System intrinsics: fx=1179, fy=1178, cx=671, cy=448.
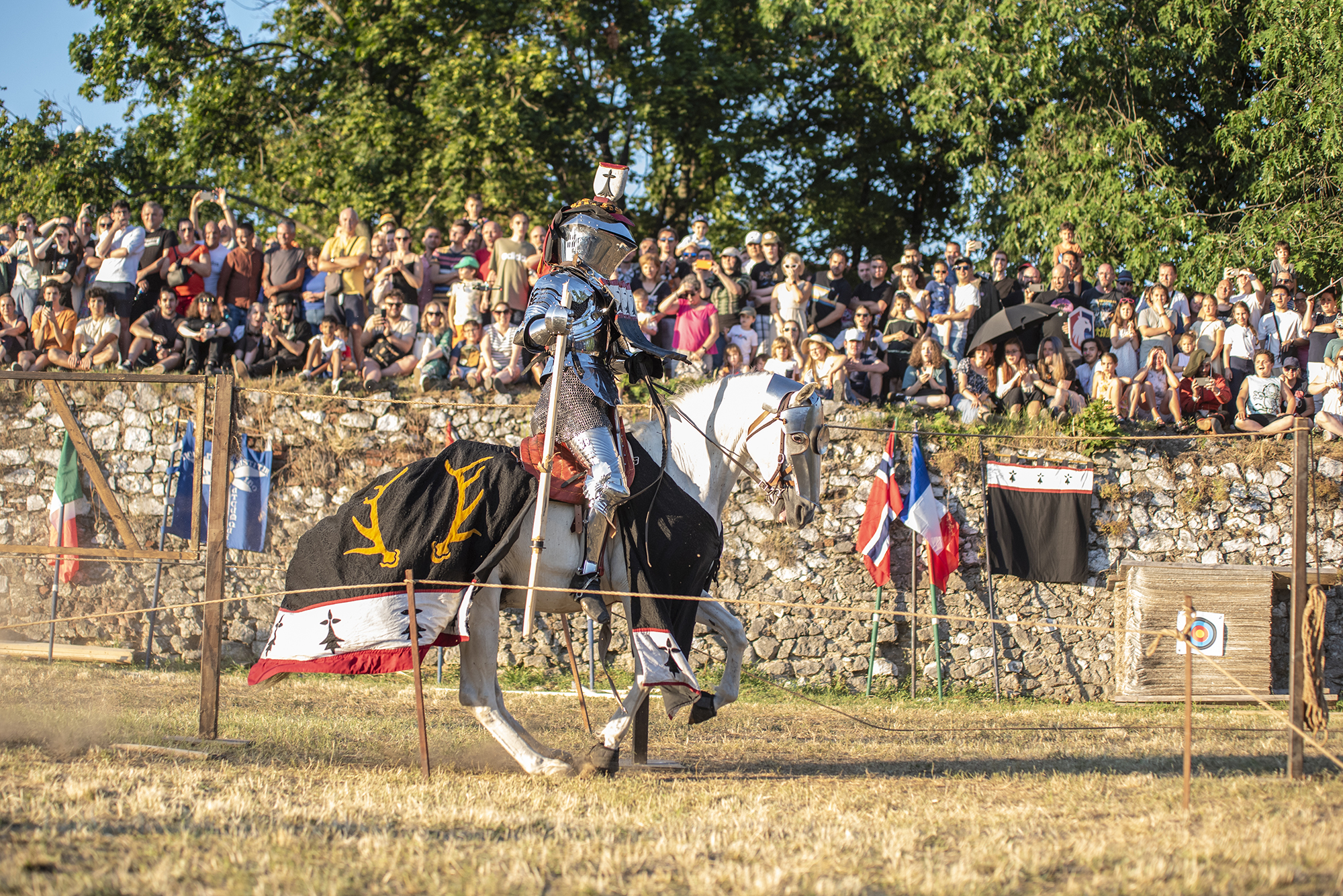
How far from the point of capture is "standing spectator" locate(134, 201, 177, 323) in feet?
41.5

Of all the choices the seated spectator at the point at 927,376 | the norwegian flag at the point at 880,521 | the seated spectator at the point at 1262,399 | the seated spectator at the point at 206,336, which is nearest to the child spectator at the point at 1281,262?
the seated spectator at the point at 1262,399

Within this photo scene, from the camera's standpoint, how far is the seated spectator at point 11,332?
12508 millimetres

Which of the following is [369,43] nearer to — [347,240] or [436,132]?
[436,132]

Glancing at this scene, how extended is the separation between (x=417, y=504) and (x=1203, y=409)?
358 inches

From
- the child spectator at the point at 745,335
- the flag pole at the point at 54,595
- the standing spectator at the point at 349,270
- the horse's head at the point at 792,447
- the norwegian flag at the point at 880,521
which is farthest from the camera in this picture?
the child spectator at the point at 745,335

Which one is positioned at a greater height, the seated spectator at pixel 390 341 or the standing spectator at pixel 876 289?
the standing spectator at pixel 876 289

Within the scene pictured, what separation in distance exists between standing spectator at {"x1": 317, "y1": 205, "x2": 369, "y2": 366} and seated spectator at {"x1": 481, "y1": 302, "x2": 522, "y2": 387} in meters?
1.44

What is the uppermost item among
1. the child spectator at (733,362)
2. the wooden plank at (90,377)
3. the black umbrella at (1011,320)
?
the black umbrella at (1011,320)

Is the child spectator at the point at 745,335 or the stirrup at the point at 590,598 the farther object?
the child spectator at the point at 745,335

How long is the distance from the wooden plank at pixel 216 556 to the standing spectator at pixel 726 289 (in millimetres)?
6097

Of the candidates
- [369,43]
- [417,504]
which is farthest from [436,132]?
[417,504]

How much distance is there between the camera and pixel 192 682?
10.3 meters

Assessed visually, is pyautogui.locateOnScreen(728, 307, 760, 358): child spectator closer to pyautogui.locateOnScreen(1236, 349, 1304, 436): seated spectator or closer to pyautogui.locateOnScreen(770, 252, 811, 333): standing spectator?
pyautogui.locateOnScreen(770, 252, 811, 333): standing spectator

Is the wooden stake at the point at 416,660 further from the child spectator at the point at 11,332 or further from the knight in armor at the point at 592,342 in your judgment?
the child spectator at the point at 11,332
